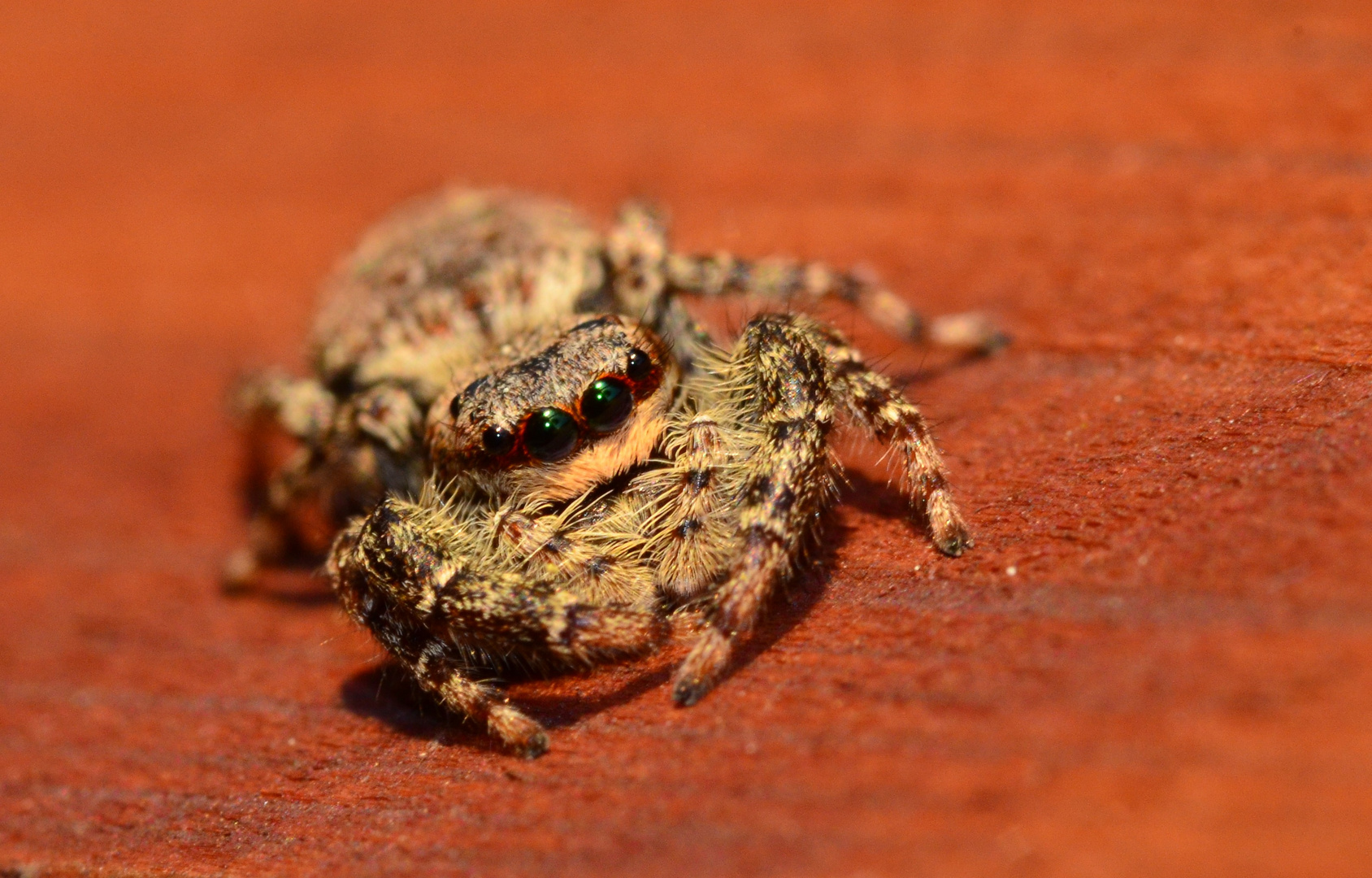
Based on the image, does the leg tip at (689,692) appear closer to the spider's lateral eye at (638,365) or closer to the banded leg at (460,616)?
the banded leg at (460,616)

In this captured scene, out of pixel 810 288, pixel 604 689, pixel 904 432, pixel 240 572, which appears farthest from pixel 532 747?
pixel 240 572

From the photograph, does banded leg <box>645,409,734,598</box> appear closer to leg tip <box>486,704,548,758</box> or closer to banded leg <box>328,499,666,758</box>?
banded leg <box>328,499,666,758</box>

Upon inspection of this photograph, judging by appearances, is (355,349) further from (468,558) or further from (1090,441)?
(1090,441)

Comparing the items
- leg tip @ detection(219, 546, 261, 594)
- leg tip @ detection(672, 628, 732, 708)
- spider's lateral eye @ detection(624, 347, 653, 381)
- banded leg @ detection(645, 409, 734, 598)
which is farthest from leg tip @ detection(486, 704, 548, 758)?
leg tip @ detection(219, 546, 261, 594)

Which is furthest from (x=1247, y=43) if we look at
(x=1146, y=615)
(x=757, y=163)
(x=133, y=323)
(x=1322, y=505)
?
(x=133, y=323)

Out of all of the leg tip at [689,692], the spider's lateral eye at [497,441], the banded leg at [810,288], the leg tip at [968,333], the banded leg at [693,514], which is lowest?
the leg tip at [689,692]

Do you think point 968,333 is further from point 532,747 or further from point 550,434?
point 532,747

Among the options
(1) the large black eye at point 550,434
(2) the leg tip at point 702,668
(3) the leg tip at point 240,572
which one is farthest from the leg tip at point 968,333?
(3) the leg tip at point 240,572
